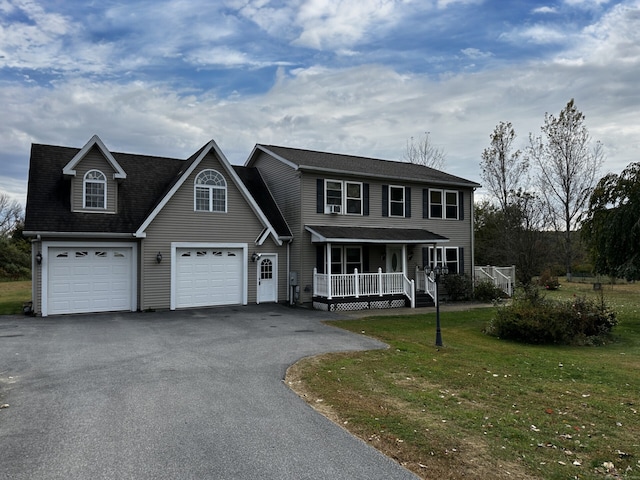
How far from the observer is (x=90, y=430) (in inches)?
210

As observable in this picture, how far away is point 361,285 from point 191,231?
699 centimetres

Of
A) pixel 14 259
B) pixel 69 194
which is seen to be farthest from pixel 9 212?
pixel 69 194

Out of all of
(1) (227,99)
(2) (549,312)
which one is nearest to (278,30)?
(1) (227,99)

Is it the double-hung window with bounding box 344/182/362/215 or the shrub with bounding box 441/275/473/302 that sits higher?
the double-hung window with bounding box 344/182/362/215

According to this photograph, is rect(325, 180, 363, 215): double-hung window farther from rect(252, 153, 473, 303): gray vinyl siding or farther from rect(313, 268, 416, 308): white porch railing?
rect(313, 268, 416, 308): white porch railing

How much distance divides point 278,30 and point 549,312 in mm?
12100

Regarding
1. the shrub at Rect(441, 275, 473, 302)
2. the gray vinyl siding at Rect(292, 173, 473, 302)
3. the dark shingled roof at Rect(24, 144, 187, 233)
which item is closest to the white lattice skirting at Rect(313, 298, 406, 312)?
the gray vinyl siding at Rect(292, 173, 473, 302)

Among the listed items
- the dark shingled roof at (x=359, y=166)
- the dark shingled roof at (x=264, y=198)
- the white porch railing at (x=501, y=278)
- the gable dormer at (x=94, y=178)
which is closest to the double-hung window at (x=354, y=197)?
the dark shingled roof at (x=359, y=166)

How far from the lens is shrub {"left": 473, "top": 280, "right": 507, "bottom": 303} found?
73.0 ft

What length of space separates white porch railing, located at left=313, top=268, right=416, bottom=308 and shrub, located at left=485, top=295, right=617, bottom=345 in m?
5.82

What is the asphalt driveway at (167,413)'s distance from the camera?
4457 millimetres

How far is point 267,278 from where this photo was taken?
764 inches

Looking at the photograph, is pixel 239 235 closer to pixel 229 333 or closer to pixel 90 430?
pixel 229 333

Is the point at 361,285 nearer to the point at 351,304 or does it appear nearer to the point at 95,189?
the point at 351,304
